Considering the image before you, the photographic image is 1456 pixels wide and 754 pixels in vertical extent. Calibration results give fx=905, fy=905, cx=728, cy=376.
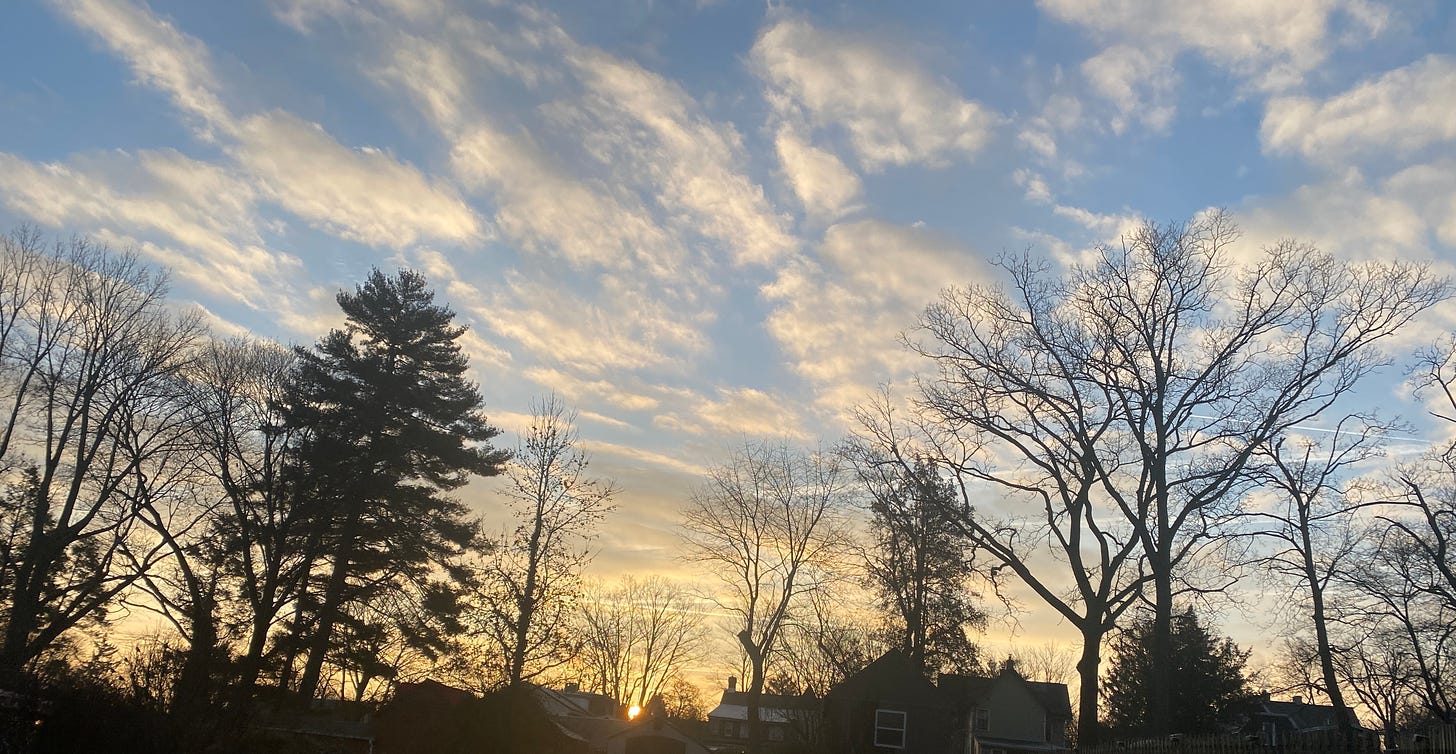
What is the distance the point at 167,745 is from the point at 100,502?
521 inches

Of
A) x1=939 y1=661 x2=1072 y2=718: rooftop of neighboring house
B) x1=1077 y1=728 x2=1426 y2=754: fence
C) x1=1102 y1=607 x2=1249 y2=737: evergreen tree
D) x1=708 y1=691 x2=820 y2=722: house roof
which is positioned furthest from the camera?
x1=708 y1=691 x2=820 y2=722: house roof

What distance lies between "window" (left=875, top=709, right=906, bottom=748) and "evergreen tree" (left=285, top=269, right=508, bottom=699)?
17.4 metres

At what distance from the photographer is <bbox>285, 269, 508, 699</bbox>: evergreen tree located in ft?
77.6

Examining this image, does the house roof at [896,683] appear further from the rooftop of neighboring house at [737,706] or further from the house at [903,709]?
the rooftop of neighboring house at [737,706]

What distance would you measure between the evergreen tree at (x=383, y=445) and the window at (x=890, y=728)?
17.4m

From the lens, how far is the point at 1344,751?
36.4ft

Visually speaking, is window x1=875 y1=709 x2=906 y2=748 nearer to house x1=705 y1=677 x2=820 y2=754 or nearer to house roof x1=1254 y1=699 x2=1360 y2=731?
house x1=705 y1=677 x2=820 y2=754

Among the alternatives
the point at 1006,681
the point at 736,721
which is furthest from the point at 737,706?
the point at 1006,681

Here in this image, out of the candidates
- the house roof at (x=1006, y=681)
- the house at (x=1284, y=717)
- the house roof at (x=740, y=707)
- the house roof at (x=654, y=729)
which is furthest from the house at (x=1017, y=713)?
the house roof at (x=654, y=729)

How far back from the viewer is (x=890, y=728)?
33969 millimetres

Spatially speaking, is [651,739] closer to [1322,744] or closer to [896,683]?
[896,683]

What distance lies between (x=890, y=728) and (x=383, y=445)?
69.8ft

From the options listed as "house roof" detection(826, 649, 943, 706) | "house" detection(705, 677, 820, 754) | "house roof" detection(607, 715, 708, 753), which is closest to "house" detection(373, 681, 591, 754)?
"house roof" detection(826, 649, 943, 706)

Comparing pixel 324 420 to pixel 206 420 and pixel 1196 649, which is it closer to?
pixel 206 420
